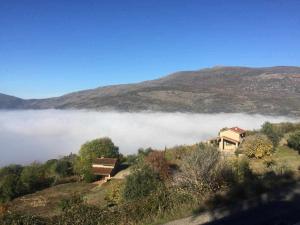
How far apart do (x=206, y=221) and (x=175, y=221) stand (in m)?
1.24

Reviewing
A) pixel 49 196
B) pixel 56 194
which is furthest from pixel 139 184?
pixel 56 194

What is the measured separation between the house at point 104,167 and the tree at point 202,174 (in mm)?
54648

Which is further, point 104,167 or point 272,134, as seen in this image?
point 104,167

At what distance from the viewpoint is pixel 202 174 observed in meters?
20.5

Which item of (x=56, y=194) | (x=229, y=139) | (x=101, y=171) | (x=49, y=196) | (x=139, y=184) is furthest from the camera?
(x=101, y=171)

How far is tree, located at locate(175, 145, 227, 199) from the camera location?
1850 cm

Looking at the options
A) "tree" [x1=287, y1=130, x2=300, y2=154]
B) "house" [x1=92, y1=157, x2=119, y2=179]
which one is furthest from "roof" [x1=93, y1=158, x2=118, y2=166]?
"tree" [x1=287, y1=130, x2=300, y2=154]

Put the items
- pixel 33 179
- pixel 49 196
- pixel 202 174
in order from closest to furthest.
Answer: pixel 202 174 → pixel 49 196 → pixel 33 179

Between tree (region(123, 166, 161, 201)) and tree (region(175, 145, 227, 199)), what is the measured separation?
3.94 metres

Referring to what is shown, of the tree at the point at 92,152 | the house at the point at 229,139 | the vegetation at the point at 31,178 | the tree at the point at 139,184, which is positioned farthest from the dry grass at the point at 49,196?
the tree at the point at 139,184

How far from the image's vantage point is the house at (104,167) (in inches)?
2980

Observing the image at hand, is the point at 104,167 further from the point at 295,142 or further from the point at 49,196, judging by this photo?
the point at 295,142

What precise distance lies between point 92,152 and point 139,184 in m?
63.8

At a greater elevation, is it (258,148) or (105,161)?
(258,148)
